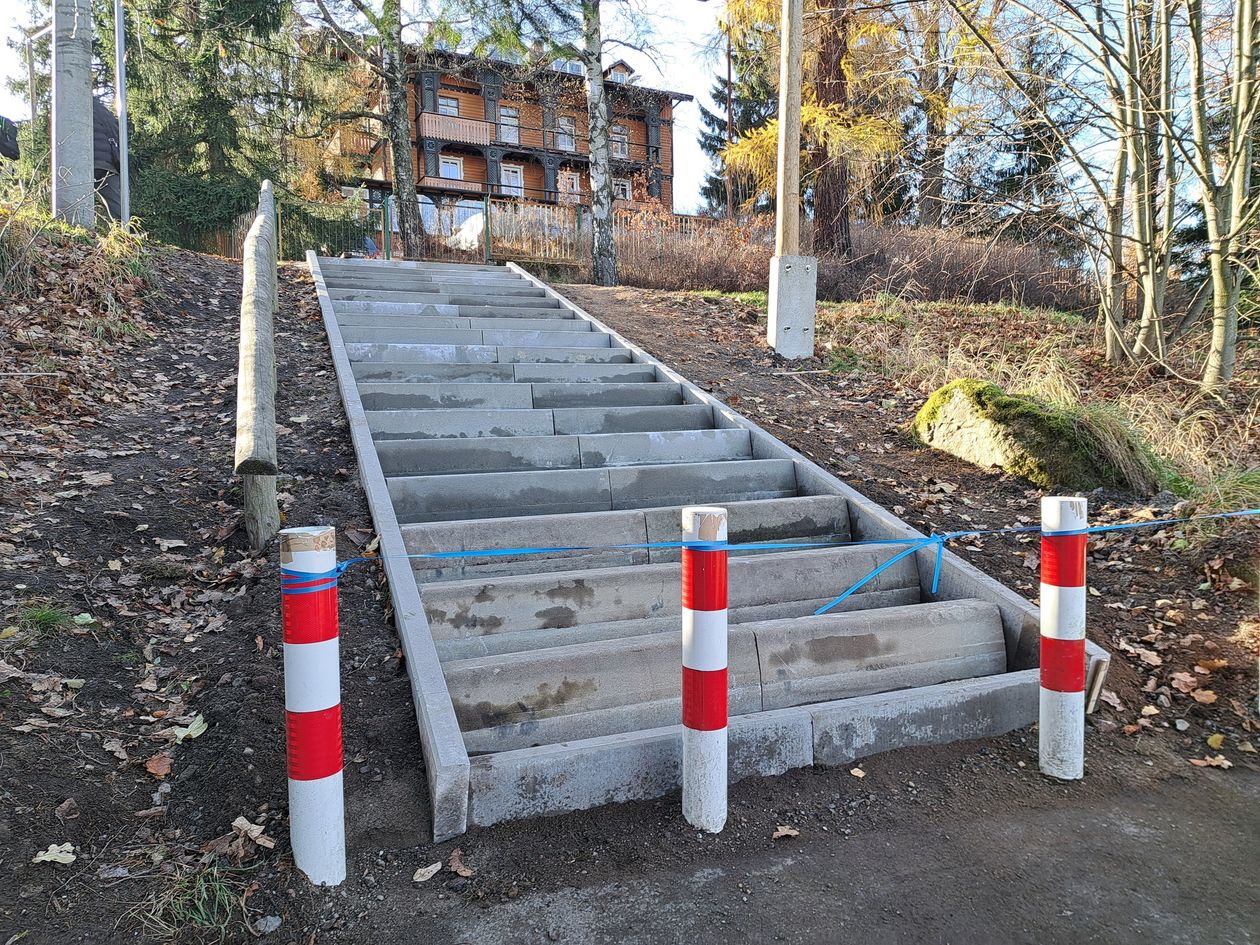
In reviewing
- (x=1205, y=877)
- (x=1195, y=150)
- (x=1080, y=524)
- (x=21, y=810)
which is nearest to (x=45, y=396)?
(x=21, y=810)

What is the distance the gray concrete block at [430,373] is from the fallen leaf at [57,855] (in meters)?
4.94

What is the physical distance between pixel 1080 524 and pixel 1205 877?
1241mm

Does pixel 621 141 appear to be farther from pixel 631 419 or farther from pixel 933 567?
pixel 933 567

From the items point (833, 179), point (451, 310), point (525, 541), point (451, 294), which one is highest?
point (833, 179)

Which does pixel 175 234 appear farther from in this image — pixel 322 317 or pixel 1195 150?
pixel 1195 150

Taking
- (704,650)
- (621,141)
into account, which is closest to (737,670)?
(704,650)

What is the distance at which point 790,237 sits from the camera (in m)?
9.58

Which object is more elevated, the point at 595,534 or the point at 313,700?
the point at 595,534

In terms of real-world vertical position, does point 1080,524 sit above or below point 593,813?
above

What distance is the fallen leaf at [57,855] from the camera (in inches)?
106

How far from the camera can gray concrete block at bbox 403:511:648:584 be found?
4.59 meters

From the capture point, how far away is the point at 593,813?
3066 millimetres

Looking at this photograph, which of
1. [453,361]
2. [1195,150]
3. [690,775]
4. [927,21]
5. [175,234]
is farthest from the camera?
[175,234]

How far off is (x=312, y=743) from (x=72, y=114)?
10.5 meters
